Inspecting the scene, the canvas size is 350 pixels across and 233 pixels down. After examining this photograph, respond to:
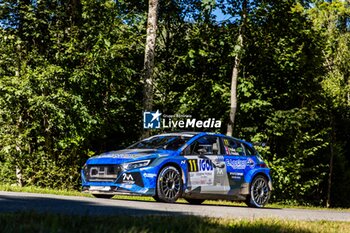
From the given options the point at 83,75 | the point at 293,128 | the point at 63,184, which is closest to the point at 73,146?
the point at 63,184

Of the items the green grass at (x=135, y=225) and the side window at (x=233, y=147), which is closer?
the green grass at (x=135, y=225)

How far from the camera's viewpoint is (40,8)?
2508 cm

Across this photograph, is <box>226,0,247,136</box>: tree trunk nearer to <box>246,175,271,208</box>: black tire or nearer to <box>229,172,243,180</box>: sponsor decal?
<box>246,175,271,208</box>: black tire

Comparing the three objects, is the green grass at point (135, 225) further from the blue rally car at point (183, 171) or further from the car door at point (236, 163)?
the car door at point (236, 163)

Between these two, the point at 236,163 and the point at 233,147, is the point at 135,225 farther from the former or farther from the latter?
the point at 233,147

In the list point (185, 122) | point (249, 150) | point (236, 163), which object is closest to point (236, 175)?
point (236, 163)

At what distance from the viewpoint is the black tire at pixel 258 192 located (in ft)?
48.4

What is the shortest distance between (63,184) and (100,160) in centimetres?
1206

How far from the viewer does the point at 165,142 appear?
13.9m

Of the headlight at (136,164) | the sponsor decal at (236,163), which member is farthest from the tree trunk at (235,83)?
the headlight at (136,164)

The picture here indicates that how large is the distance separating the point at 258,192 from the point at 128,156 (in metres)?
3.89

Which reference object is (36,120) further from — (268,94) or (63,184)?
(268,94)

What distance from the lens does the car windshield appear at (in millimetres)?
13595

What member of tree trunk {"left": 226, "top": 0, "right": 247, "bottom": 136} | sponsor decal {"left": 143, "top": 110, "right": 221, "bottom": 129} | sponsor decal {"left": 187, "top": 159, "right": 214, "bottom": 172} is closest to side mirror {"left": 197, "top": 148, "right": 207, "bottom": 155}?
sponsor decal {"left": 187, "top": 159, "right": 214, "bottom": 172}
